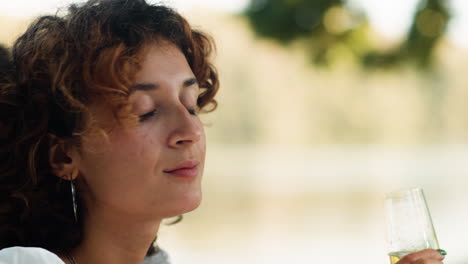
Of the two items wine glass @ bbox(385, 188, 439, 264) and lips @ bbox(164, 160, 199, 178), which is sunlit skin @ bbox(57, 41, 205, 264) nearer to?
lips @ bbox(164, 160, 199, 178)

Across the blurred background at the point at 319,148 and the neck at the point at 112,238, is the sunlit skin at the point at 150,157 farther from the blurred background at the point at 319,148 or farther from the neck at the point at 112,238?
the blurred background at the point at 319,148

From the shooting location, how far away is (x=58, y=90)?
1.67 metres

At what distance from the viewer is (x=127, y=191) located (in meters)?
1.66

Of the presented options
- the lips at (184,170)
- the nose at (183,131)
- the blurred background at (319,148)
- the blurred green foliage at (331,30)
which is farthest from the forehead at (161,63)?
the blurred background at (319,148)

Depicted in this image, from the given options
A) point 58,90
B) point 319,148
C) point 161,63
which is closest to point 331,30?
point 161,63

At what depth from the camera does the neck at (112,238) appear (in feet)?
5.70

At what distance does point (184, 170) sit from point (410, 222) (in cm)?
54

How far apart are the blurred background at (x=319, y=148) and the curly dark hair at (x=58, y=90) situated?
4.33 m

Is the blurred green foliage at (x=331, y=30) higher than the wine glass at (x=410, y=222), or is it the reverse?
the blurred green foliage at (x=331, y=30)

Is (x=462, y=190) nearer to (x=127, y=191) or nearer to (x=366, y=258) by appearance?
(x=366, y=258)

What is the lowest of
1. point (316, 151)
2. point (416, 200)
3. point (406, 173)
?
point (416, 200)

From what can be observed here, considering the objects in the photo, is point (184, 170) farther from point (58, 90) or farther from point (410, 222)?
point (410, 222)

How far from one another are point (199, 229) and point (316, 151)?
4.41 metres

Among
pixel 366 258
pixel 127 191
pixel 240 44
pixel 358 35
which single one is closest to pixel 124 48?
pixel 127 191
